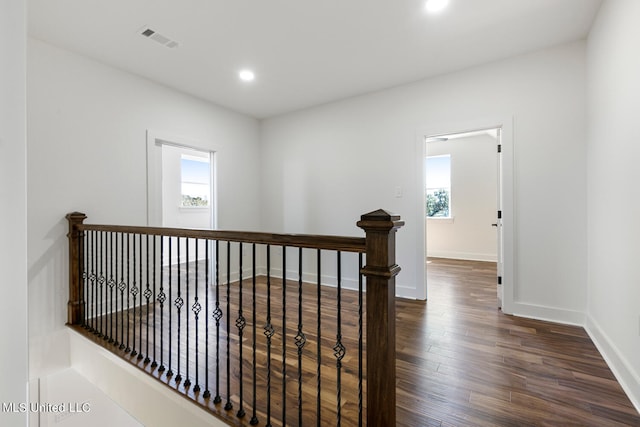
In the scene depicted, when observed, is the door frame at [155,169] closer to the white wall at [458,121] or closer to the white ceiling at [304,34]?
the white ceiling at [304,34]

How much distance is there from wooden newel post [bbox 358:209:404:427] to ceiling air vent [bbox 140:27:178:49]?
8.24 ft

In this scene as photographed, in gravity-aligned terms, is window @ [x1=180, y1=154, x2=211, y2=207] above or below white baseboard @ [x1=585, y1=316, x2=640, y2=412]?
above

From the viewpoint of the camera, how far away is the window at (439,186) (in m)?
6.51

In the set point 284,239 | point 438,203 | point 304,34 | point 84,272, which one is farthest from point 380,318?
point 438,203

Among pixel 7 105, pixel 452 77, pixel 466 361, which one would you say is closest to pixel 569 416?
pixel 466 361

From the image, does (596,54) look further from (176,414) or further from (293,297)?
(176,414)

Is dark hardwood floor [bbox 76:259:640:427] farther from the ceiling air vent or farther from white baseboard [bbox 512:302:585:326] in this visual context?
the ceiling air vent

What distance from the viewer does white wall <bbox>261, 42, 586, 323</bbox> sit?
8.82ft

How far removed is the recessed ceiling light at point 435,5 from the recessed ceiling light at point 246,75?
1817 mm

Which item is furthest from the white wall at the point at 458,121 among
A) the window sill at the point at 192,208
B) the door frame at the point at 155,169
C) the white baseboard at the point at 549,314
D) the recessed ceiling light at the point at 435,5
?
the window sill at the point at 192,208

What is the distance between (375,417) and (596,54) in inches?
119

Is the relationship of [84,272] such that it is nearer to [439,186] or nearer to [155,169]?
[155,169]

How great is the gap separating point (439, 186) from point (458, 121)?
3665mm

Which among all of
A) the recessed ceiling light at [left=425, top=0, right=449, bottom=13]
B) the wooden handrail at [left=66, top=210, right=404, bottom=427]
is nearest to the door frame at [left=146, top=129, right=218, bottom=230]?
the wooden handrail at [left=66, top=210, right=404, bottom=427]
